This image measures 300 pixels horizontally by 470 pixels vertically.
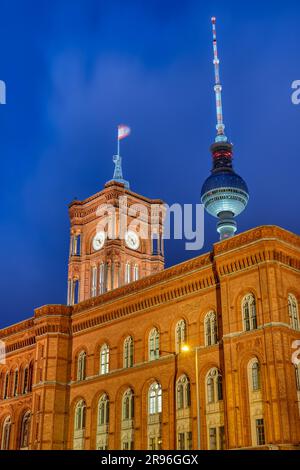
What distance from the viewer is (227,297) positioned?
142 feet

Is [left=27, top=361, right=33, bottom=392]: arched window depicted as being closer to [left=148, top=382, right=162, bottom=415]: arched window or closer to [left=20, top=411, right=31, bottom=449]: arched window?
[left=20, top=411, right=31, bottom=449]: arched window

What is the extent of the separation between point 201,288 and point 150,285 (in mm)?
5564

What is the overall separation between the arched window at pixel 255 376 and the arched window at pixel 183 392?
5943 millimetres

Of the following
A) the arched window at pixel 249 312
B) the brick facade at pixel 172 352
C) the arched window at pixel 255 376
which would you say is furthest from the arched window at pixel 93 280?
the arched window at pixel 255 376

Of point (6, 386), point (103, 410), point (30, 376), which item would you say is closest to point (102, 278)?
Answer: point (6, 386)

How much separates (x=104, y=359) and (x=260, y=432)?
689 inches

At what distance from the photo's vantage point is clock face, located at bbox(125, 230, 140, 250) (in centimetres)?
9138

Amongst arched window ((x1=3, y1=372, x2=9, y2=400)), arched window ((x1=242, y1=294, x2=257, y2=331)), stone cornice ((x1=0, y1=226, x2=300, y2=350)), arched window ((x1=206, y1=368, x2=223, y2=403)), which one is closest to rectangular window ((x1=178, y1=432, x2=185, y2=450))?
arched window ((x1=206, y1=368, x2=223, y2=403))

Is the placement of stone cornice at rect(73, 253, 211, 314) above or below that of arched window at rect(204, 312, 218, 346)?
above

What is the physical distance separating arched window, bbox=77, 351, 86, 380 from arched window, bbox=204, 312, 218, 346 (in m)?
14.3

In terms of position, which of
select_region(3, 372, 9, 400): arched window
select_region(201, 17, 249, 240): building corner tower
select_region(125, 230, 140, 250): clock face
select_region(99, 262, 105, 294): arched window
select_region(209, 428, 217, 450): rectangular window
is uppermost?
select_region(201, 17, 249, 240): building corner tower

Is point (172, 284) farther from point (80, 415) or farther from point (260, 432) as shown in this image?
point (80, 415)

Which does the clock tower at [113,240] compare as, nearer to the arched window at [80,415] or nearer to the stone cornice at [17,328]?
the stone cornice at [17,328]
